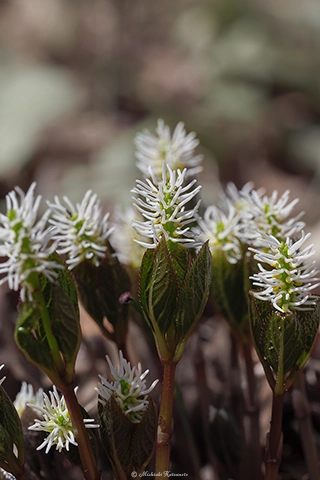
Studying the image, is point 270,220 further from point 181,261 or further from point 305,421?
point 305,421

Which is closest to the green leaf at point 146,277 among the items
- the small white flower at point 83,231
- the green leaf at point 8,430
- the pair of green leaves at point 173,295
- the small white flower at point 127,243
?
the pair of green leaves at point 173,295

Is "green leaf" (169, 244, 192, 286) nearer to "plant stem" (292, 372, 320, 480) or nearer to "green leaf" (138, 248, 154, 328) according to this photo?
"green leaf" (138, 248, 154, 328)

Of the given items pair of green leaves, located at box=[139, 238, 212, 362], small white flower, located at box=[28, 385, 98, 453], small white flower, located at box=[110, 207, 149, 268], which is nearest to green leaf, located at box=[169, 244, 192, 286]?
pair of green leaves, located at box=[139, 238, 212, 362]

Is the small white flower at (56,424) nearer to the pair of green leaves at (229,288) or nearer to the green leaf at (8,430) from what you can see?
the green leaf at (8,430)

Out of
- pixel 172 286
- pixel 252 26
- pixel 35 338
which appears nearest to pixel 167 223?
pixel 172 286

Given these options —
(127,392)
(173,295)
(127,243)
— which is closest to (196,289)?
(173,295)

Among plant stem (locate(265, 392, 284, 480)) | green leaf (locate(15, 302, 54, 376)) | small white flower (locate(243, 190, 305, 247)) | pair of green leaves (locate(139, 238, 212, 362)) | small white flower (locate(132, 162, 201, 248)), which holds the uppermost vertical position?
small white flower (locate(243, 190, 305, 247))

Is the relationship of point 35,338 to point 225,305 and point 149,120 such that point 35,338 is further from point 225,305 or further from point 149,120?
point 149,120
